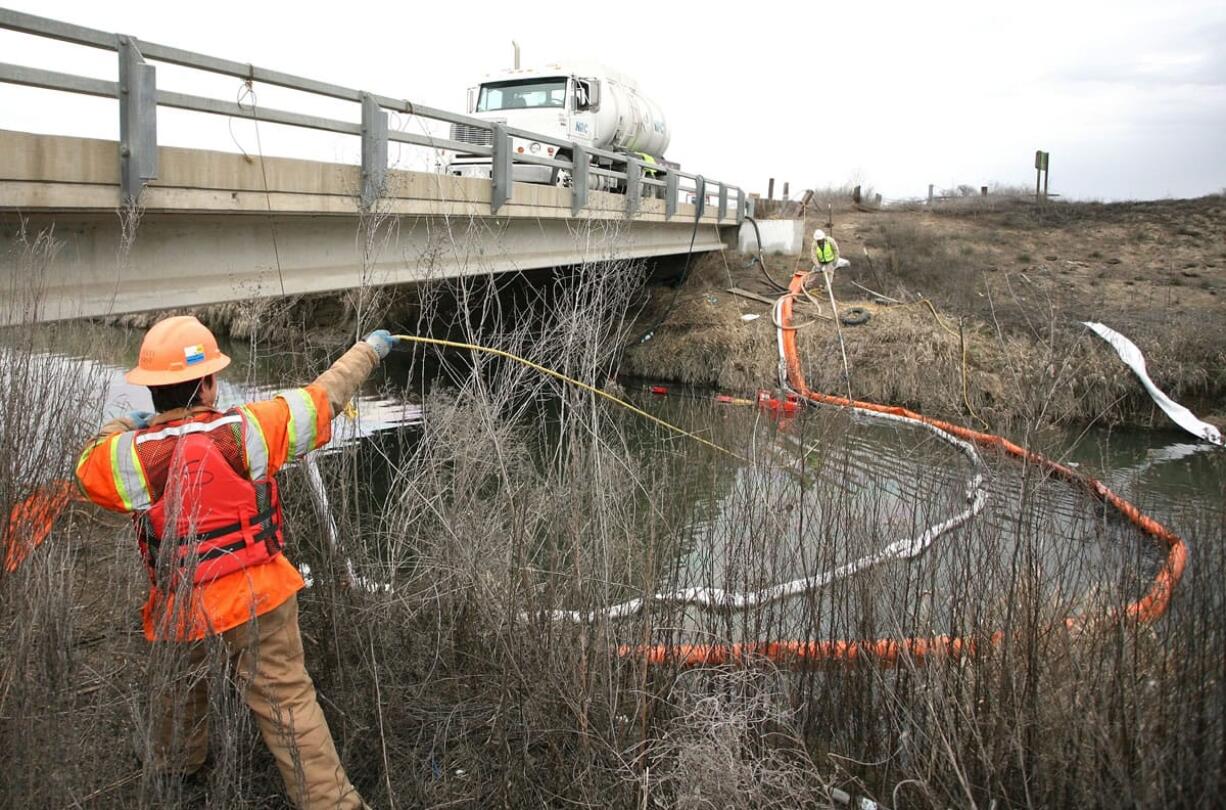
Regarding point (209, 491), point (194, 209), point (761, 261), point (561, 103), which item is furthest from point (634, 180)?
point (209, 491)

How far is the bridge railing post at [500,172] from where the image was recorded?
945 cm

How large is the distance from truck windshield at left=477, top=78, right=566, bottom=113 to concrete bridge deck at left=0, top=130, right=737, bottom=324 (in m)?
8.64

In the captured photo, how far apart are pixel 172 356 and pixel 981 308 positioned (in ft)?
60.0

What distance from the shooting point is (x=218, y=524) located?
108 inches

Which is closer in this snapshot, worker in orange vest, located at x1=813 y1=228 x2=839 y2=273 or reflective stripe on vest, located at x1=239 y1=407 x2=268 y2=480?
reflective stripe on vest, located at x1=239 y1=407 x2=268 y2=480

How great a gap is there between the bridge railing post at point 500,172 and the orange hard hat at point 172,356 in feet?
23.0

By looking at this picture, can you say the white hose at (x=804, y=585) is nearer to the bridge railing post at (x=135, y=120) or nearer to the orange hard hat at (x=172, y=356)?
the orange hard hat at (x=172, y=356)

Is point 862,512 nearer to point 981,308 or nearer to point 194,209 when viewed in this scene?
point 194,209

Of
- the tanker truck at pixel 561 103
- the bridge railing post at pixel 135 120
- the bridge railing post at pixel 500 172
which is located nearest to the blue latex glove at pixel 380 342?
the bridge railing post at pixel 135 120

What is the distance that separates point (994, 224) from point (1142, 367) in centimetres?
1495

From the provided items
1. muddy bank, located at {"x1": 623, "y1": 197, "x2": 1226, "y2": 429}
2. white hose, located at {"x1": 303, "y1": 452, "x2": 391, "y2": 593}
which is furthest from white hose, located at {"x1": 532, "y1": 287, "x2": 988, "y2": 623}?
muddy bank, located at {"x1": 623, "y1": 197, "x2": 1226, "y2": 429}

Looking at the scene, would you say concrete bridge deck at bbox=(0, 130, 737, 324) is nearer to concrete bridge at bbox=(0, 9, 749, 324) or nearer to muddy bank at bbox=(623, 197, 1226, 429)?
concrete bridge at bbox=(0, 9, 749, 324)

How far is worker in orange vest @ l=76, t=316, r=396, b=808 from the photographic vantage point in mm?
2672

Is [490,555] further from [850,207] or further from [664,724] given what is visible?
[850,207]
